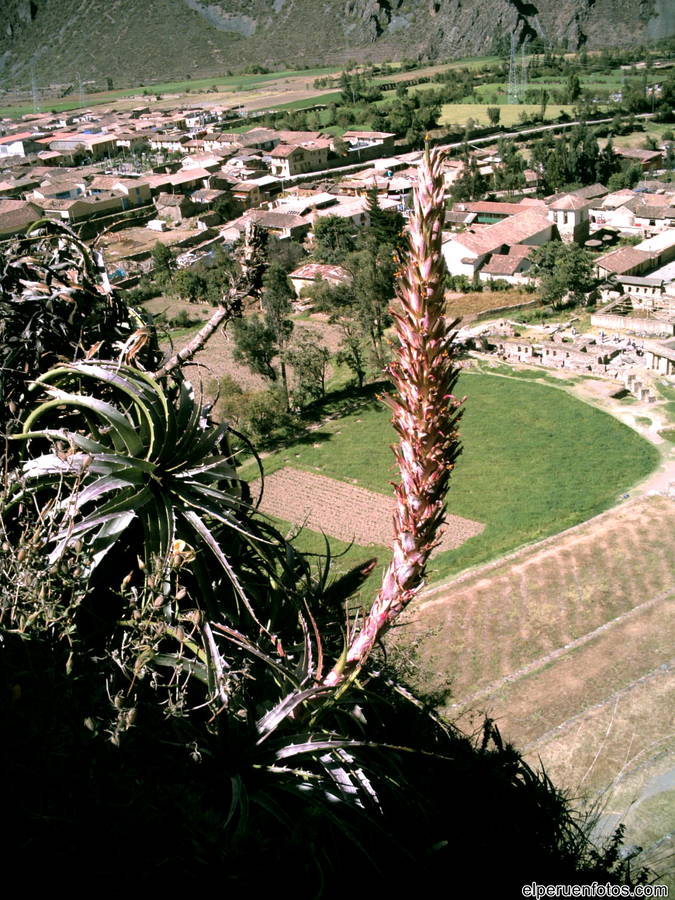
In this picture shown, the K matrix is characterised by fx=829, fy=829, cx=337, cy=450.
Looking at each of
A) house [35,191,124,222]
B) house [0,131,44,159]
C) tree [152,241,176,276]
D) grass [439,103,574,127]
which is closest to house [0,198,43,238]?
house [35,191,124,222]

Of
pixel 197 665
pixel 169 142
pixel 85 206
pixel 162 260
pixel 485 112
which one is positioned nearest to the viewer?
pixel 197 665

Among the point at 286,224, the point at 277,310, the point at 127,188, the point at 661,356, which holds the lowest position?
the point at 661,356

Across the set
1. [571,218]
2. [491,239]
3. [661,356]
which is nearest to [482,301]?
[491,239]

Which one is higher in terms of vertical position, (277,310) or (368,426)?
(277,310)

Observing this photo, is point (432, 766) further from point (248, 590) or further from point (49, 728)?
point (49, 728)

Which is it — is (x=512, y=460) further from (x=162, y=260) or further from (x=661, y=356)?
→ (x=162, y=260)

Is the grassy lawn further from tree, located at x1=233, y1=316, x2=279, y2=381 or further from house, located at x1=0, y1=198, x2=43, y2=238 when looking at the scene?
house, located at x1=0, y1=198, x2=43, y2=238

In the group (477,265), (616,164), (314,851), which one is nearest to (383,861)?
(314,851)
